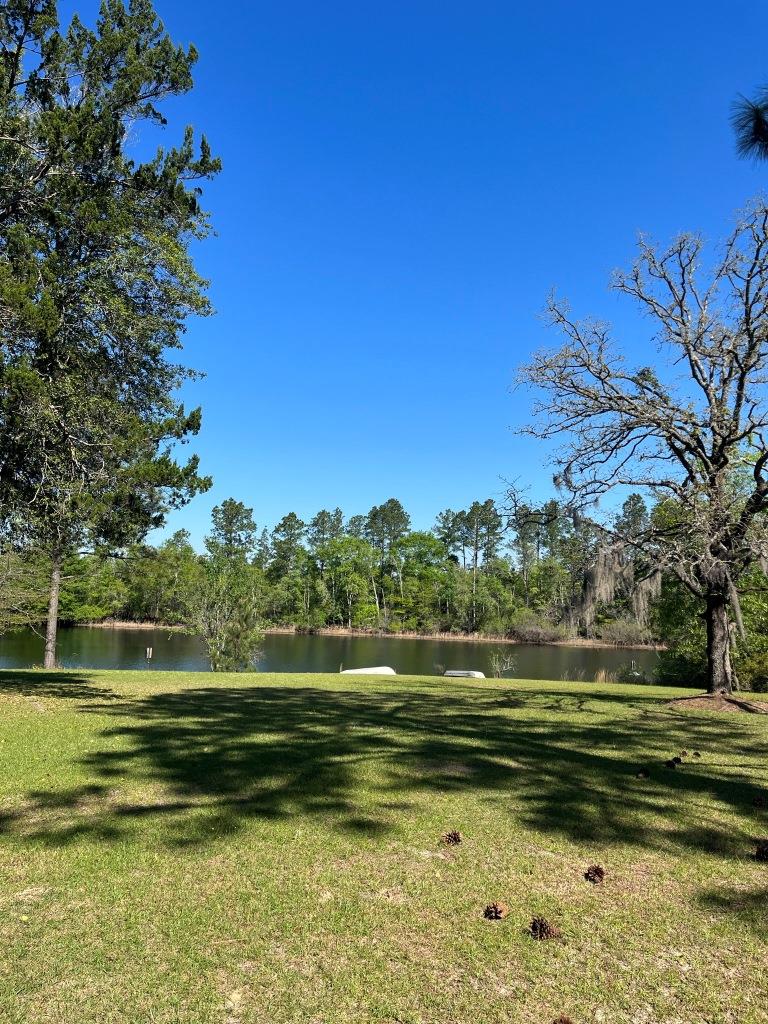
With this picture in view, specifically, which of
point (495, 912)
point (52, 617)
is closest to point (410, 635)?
point (52, 617)

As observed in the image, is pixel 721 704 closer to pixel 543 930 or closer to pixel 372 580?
pixel 543 930

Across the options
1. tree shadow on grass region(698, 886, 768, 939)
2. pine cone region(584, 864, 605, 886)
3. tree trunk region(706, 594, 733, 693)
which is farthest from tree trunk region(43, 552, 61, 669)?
tree shadow on grass region(698, 886, 768, 939)

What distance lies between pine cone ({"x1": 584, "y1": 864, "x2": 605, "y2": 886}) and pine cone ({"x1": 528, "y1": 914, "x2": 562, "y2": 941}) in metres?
0.56

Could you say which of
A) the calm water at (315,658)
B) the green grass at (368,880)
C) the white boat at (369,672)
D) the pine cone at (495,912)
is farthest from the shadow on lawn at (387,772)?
the calm water at (315,658)

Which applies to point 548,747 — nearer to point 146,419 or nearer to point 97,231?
point 146,419

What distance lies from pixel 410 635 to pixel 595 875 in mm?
75821

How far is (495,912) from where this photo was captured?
10.2 ft

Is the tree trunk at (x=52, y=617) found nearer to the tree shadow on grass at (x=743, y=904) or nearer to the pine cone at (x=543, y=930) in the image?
the pine cone at (x=543, y=930)

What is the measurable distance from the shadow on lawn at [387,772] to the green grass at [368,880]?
0.10ft

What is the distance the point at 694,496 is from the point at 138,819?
398 inches

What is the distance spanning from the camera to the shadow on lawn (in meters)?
4.29

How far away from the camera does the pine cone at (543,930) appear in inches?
115

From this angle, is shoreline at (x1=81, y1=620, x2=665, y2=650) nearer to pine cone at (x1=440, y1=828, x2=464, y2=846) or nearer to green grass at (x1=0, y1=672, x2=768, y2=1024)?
green grass at (x1=0, y1=672, x2=768, y2=1024)

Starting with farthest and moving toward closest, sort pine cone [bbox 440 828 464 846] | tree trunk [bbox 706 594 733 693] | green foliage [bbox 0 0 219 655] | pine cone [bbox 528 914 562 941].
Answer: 1. tree trunk [bbox 706 594 733 693]
2. green foliage [bbox 0 0 219 655]
3. pine cone [bbox 440 828 464 846]
4. pine cone [bbox 528 914 562 941]
